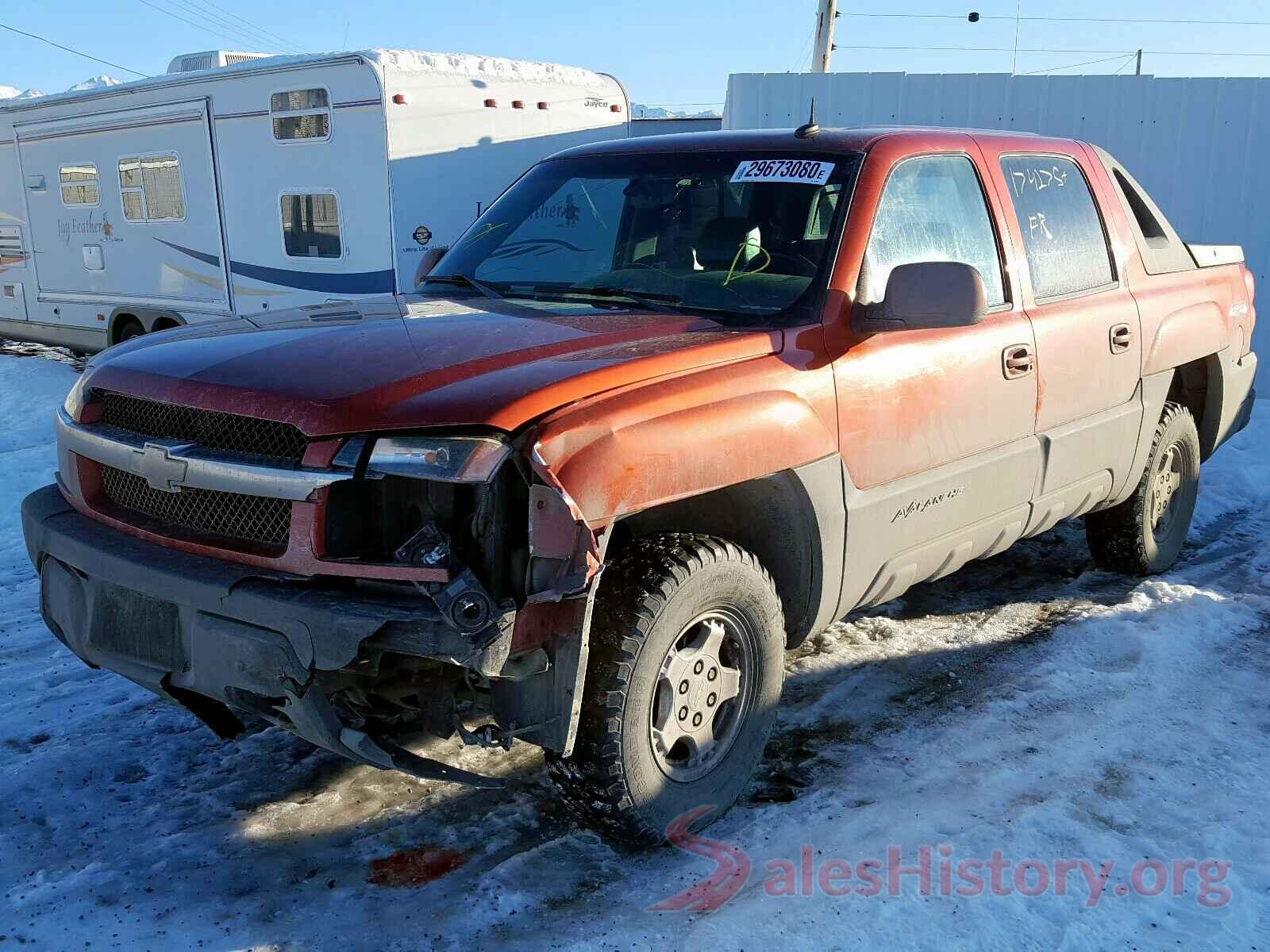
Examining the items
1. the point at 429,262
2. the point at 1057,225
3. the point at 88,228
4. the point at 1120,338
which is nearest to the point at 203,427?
the point at 429,262

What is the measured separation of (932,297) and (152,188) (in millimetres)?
10290

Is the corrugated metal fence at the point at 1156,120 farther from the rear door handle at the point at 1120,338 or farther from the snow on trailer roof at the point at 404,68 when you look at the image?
the rear door handle at the point at 1120,338

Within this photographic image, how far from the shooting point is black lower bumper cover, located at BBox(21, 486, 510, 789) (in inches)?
102

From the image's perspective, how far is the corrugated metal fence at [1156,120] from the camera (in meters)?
10.7

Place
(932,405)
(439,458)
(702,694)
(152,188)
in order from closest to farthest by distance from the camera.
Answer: (439,458), (702,694), (932,405), (152,188)

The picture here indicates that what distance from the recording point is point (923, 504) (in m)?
3.79

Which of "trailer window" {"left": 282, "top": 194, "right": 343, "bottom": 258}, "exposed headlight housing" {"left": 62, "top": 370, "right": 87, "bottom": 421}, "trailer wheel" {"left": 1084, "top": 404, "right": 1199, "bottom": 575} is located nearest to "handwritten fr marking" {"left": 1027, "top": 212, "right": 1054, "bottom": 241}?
"trailer wheel" {"left": 1084, "top": 404, "right": 1199, "bottom": 575}

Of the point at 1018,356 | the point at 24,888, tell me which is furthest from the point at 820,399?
the point at 24,888

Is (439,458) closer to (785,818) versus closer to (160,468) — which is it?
(160,468)

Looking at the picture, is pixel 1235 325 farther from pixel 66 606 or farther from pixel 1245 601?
pixel 66 606

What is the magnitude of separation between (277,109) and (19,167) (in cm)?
510

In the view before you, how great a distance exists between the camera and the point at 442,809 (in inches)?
136

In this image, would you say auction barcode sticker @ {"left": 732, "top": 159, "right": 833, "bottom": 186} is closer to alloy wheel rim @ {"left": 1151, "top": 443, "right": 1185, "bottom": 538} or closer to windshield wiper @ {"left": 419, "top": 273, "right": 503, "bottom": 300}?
windshield wiper @ {"left": 419, "top": 273, "right": 503, "bottom": 300}

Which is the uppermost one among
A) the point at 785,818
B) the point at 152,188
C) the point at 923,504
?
the point at 152,188
